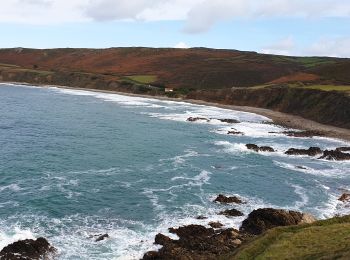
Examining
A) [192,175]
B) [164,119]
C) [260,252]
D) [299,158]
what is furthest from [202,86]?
[260,252]

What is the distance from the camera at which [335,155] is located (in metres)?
59.2

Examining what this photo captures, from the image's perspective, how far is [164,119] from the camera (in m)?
92.0

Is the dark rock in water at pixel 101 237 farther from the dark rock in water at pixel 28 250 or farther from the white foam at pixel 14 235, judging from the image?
the white foam at pixel 14 235

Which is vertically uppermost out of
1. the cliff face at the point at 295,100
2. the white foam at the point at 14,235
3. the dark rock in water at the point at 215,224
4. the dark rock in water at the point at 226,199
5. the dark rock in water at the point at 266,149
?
the cliff face at the point at 295,100

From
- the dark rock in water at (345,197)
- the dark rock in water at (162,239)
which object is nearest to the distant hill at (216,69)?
the dark rock in water at (345,197)

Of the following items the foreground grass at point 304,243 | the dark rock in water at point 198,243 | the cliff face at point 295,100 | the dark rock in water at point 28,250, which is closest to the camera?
the foreground grass at point 304,243

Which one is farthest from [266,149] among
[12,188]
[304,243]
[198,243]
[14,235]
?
[304,243]

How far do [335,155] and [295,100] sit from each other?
48.7m

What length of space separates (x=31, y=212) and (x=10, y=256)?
816 centimetres

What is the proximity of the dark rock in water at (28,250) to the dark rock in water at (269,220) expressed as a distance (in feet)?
44.1

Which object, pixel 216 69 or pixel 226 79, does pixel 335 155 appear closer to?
pixel 226 79

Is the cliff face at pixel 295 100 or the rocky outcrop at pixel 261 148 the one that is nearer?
the rocky outcrop at pixel 261 148

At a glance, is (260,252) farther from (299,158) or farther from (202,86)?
(202,86)

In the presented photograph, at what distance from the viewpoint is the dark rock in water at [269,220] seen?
33312 mm
